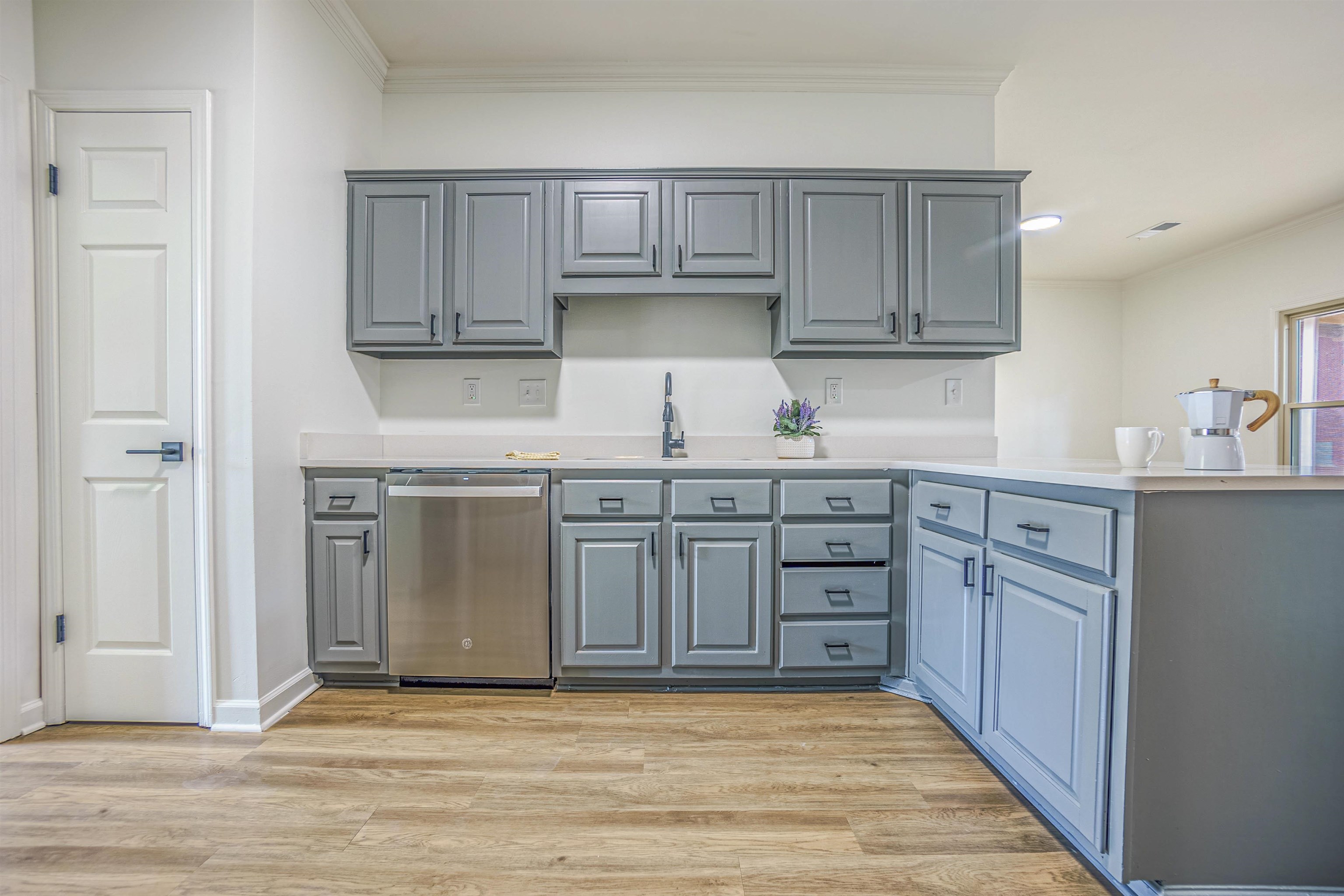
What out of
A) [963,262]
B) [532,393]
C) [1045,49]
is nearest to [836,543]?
[963,262]

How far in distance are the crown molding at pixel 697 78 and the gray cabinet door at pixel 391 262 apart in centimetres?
66

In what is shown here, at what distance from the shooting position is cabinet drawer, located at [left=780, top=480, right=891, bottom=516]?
2154mm

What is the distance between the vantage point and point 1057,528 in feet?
4.36

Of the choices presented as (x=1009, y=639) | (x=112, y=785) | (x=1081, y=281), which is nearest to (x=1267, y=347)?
(x=1081, y=281)

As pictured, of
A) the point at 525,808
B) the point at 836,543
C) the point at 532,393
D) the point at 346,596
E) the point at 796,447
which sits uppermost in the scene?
the point at 532,393

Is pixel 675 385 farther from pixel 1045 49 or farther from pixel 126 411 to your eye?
pixel 1045 49

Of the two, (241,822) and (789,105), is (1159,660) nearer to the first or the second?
(241,822)

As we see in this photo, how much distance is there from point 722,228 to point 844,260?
0.51m

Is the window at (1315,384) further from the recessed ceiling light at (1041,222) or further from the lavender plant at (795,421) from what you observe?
the lavender plant at (795,421)

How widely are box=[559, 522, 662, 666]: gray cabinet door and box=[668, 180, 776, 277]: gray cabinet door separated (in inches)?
42.3

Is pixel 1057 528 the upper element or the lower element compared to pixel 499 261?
lower

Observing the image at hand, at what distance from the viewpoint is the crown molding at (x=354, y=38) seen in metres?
2.24

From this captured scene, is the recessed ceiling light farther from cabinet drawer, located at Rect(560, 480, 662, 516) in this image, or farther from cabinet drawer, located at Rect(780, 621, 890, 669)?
cabinet drawer, located at Rect(560, 480, 662, 516)

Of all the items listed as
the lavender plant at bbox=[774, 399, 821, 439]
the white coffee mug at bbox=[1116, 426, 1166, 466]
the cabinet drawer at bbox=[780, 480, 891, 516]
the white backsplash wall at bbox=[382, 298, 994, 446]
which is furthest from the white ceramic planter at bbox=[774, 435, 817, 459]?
the white coffee mug at bbox=[1116, 426, 1166, 466]
